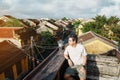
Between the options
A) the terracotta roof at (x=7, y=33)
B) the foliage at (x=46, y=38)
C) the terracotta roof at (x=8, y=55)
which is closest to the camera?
the terracotta roof at (x=8, y=55)

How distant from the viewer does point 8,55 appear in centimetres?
1944

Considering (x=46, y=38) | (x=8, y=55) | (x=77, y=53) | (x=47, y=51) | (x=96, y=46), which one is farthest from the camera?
(x=46, y=38)

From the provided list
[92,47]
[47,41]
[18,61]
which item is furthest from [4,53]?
[47,41]

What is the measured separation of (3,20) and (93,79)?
3433 cm

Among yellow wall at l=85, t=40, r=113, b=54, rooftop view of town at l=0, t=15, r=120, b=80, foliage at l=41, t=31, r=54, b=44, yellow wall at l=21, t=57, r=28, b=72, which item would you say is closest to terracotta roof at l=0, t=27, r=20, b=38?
rooftop view of town at l=0, t=15, r=120, b=80

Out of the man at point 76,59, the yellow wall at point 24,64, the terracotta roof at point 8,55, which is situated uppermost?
the man at point 76,59

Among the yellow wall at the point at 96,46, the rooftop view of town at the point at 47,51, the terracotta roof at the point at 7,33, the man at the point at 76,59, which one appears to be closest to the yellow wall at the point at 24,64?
the rooftop view of town at the point at 47,51

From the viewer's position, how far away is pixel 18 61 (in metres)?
20.2

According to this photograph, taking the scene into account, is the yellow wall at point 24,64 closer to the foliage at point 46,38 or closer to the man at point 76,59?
the foliage at point 46,38

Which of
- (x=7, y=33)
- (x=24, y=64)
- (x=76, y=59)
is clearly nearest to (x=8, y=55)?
(x=24, y=64)

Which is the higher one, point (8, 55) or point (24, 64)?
point (8, 55)

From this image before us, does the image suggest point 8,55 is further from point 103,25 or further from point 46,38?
point 103,25

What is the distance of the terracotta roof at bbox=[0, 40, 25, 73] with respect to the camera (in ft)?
56.4

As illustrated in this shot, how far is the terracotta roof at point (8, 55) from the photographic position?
17194mm
